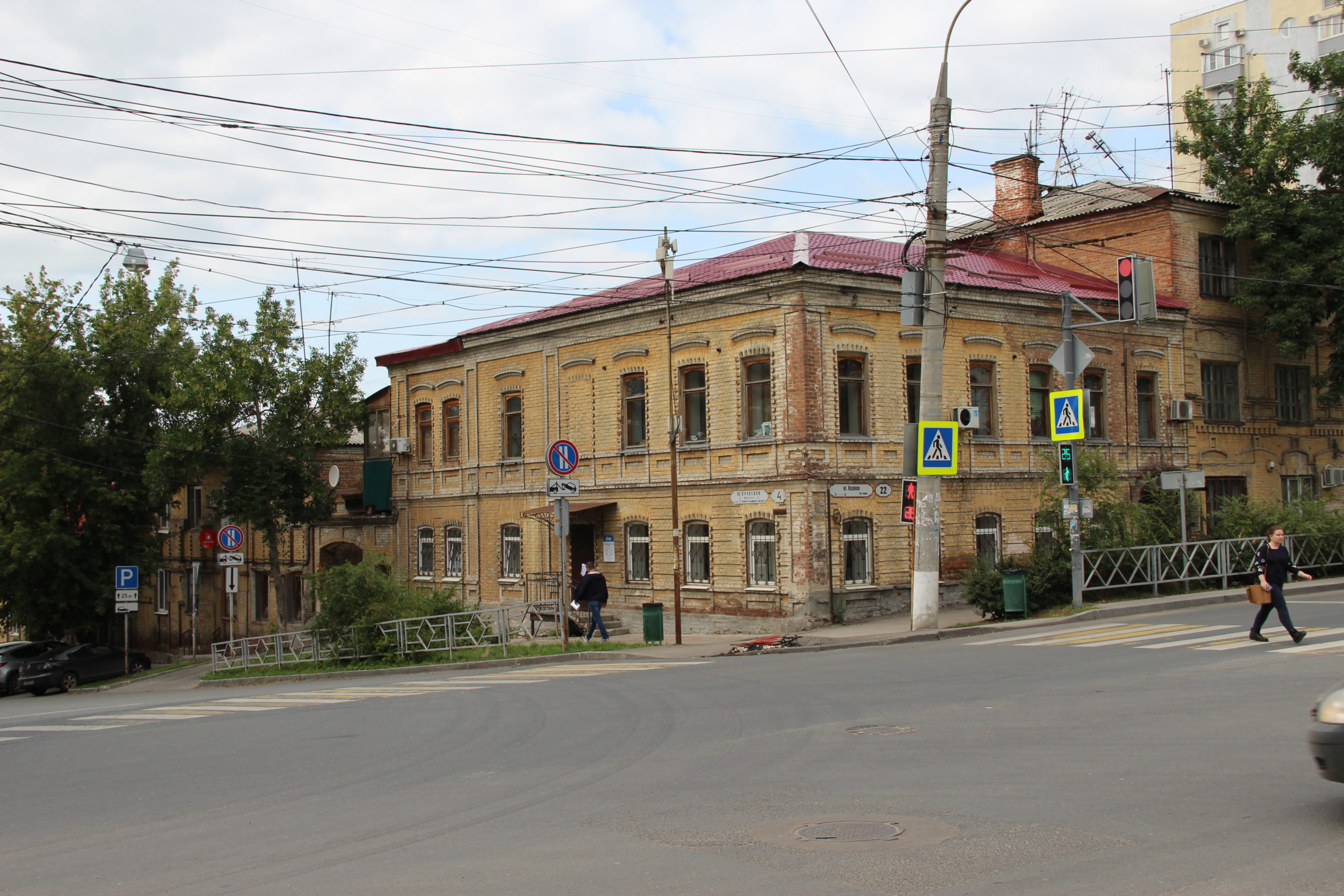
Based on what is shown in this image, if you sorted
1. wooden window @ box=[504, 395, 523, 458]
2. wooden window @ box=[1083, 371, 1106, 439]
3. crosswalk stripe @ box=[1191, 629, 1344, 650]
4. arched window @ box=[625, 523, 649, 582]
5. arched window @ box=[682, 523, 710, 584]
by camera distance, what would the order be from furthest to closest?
wooden window @ box=[504, 395, 523, 458] → wooden window @ box=[1083, 371, 1106, 439] → arched window @ box=[625, 523, 649, 582] → arched window @ box=[682, 523, 710, 584] → crosswalk stripe @ box=[1191, 629, 1344, 650]

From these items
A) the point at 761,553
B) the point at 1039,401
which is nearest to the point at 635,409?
the point at 761,553

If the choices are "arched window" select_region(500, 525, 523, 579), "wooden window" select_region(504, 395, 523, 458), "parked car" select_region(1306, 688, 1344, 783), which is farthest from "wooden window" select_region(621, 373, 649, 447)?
"parked car" select_region(1306, 688, 1344, 783)

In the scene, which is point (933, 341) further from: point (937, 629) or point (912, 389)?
point (912, 389)

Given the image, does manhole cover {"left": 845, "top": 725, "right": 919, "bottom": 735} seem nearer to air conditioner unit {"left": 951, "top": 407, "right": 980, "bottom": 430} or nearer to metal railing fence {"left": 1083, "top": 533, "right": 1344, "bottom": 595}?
metal railing fence {"left": 1083, "top": 533, "right": 1344, "bottom": 595}

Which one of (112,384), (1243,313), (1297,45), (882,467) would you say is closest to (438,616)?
(882,467)

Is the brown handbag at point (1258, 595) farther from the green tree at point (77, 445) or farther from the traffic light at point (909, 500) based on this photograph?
the green tree at point (77, 445)

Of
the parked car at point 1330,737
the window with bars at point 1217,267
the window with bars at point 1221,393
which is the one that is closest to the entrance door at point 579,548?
the window with bars at point 1221,393

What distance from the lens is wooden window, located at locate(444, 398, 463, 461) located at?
37531 millimetres

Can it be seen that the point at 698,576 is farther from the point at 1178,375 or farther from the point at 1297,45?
the point at 1297,45

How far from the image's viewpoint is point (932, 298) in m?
22.0

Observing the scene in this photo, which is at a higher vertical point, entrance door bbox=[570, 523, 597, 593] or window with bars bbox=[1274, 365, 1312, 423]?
window with bars bbox=[1274, 365, 1312, 423]

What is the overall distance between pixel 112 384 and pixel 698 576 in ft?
79.0

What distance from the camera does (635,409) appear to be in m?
30.9

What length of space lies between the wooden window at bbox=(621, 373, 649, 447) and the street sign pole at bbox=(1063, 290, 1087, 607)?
1120cm
